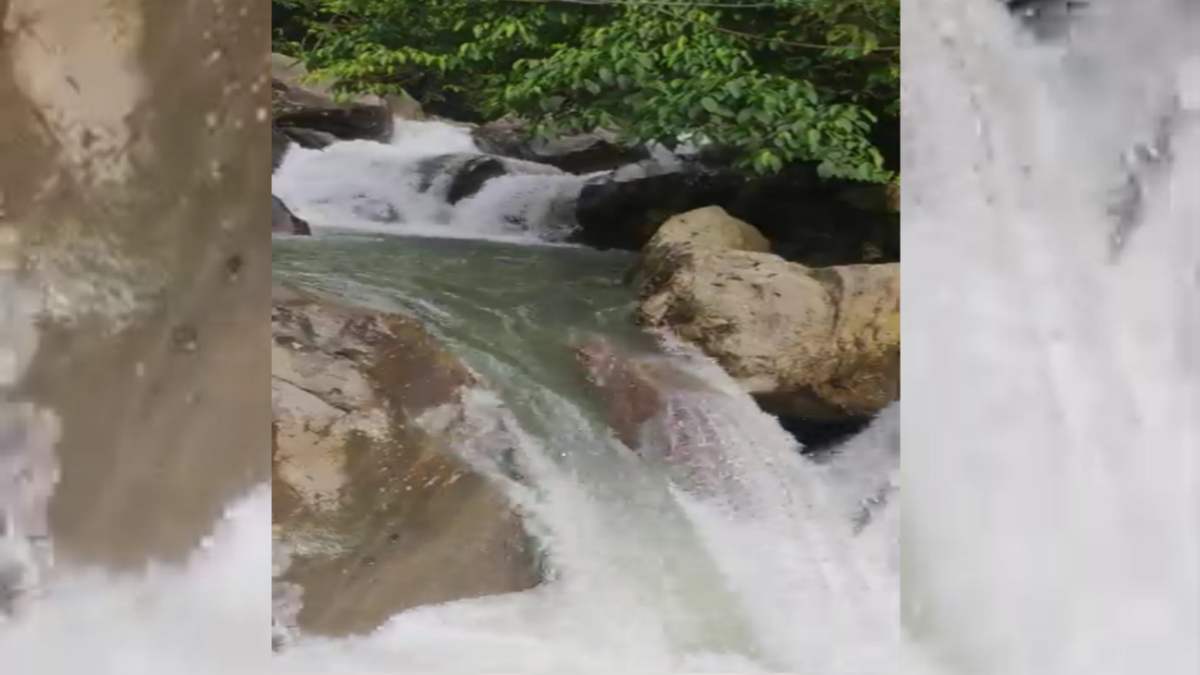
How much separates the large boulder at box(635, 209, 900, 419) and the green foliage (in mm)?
157

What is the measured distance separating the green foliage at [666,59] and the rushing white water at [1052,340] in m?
0.09

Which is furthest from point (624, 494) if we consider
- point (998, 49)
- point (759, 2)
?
point (998, 49)

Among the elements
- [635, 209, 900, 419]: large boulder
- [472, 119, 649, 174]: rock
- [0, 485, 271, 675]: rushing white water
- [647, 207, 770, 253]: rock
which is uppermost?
[472, 119, 649, 174]: rock

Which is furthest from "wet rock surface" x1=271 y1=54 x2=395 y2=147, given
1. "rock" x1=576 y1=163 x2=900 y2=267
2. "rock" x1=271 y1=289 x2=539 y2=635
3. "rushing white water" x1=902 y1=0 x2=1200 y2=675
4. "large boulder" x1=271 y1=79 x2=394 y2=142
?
"rushing white water" x1=902 y1=0 x2=1200 y2=675

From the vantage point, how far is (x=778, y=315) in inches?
59.9

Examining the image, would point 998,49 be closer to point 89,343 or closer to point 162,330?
point 162,330

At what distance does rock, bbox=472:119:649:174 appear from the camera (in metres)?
1.54

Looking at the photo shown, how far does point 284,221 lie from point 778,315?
2.72ft

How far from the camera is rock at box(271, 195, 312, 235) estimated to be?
1.53 metres

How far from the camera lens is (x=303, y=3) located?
153 centimetres

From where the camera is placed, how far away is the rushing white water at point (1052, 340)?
1493 mm

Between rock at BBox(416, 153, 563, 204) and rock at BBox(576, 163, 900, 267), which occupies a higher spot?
rock at BBox(416, 153, 563, 204)


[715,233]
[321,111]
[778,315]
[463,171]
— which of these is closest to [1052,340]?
[778,315]

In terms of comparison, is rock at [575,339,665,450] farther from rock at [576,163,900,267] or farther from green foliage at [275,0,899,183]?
green foliage at [275,0,899,183]
